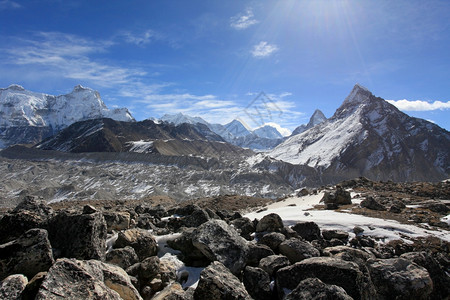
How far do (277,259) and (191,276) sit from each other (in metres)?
2.48

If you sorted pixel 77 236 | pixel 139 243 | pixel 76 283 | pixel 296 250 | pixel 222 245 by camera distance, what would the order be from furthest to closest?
pixel 139 243 < pixel 296 250 < pixel 222 245 < pixel 77 236 < pixel 76 283

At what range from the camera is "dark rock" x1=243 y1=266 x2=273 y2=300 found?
6.83 m

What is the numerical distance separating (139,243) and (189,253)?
1.64 metres

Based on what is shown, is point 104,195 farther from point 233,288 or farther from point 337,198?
point 233,288

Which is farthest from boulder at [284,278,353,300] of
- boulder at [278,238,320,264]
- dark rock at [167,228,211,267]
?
dark rock at [167,228,211,267]

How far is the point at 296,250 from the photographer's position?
8.38 metres

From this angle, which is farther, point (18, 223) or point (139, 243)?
point (139, 243)

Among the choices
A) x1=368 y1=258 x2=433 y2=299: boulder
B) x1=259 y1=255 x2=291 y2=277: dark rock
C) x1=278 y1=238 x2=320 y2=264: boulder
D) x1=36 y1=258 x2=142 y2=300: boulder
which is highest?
x1=36 y1=258 x2=142 y2=300: boulder

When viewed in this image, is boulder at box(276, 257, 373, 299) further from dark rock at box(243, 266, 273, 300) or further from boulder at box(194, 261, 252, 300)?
boulder at box(194, 261, 252, 300)

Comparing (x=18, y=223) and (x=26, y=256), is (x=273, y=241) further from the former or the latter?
(x=18, y=223)

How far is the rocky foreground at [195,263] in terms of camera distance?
5215mm

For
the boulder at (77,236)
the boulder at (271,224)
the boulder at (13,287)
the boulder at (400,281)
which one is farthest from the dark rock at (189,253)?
the boulder at (400,281)

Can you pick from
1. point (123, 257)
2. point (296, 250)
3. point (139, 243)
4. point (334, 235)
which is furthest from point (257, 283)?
point (334, 235)

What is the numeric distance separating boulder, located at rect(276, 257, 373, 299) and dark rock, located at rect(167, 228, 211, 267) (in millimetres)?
2419
